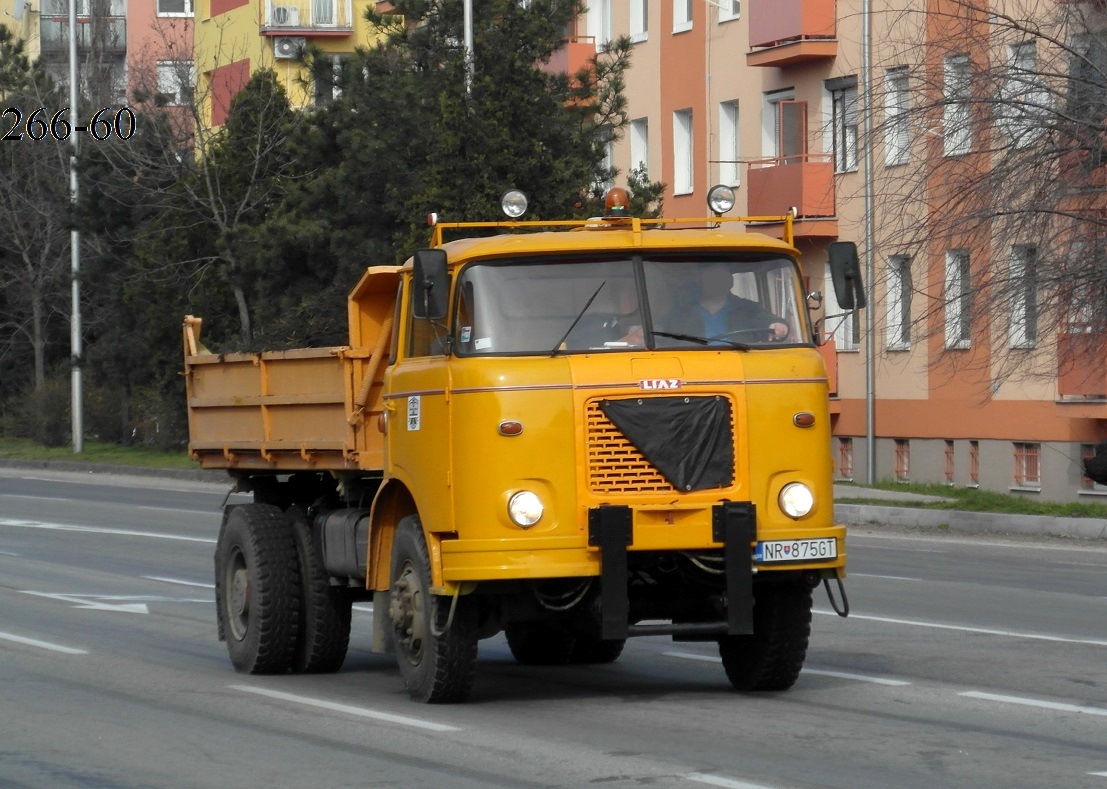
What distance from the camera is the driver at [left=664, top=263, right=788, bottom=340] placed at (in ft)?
34.8

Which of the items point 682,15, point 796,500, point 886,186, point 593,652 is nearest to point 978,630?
point 593,652

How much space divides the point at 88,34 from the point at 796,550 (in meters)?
70.5

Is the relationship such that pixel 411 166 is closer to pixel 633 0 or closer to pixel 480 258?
pixel 633 0

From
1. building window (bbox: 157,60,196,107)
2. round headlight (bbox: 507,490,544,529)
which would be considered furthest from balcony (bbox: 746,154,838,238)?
round headlight (bbox: 507,490,544,529)

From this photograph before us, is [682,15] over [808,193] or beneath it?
over

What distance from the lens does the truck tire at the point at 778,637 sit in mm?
10906

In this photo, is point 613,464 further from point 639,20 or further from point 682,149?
point 639,20

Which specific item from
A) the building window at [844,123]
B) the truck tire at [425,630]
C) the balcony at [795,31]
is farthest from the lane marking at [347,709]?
the balcony at [795,31]

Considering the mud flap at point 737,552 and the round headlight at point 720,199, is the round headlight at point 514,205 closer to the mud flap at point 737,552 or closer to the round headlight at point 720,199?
the round headlight at point 720,199

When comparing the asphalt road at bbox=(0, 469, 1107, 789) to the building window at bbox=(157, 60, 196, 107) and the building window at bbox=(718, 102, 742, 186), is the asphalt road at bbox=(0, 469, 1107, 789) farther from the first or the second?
the building window at bbox=(157, 60, 196, 107)

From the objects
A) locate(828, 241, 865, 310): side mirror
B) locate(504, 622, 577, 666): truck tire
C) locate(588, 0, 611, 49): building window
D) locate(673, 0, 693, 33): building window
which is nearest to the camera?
locate(828, 241, 865, 310): side mirror

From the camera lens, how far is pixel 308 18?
209 ft

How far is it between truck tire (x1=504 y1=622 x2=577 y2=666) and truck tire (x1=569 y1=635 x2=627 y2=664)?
0.16ft

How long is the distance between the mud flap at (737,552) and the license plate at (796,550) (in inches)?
3.8
